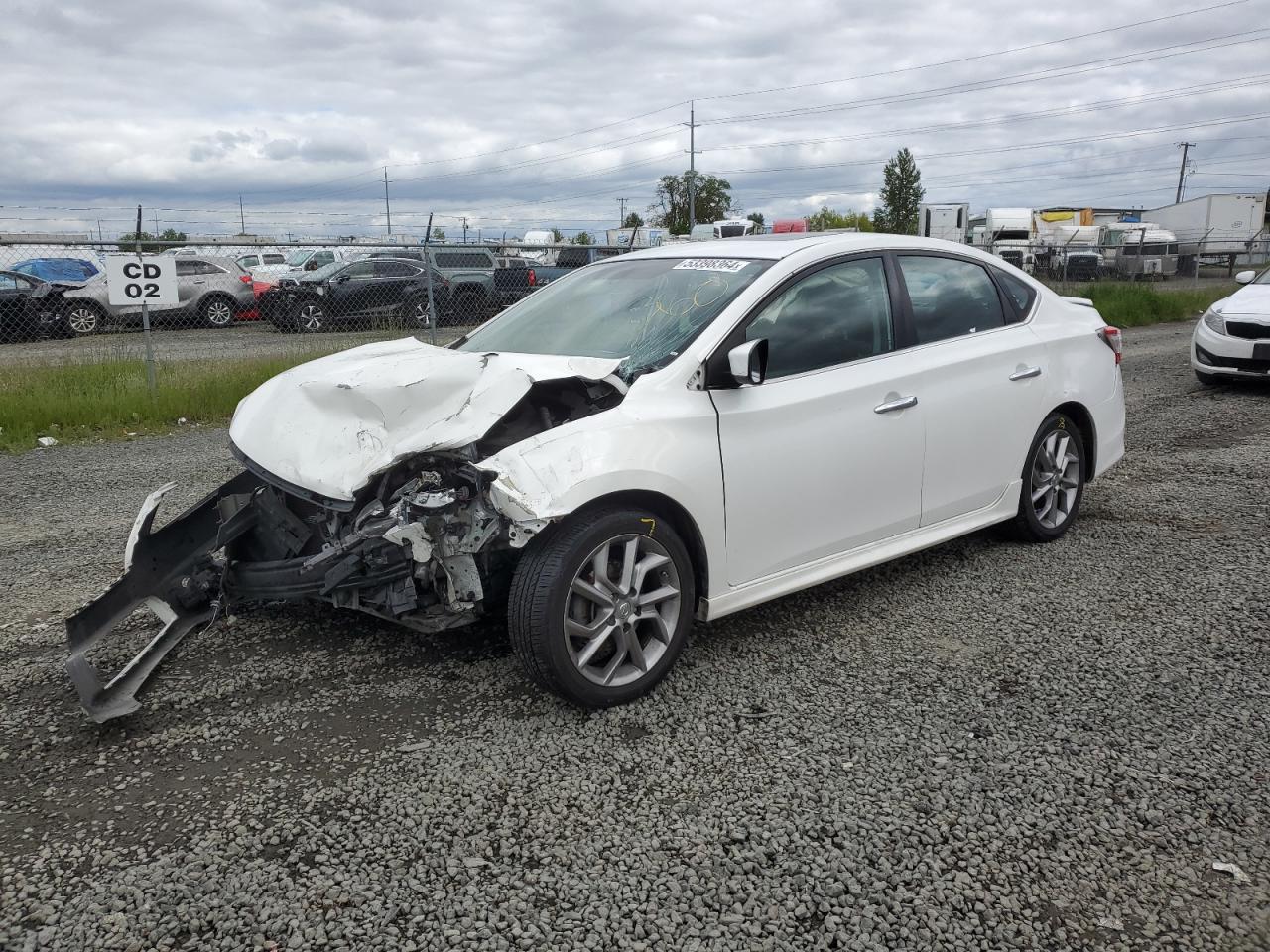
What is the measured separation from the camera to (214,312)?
1984cm

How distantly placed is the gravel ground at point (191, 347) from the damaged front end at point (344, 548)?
25.6 ft

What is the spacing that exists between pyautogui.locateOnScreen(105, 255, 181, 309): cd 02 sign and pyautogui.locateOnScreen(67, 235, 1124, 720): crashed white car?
5.62 m

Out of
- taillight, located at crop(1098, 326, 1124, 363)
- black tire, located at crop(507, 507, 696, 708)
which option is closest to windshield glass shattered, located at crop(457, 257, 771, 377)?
black tire, located at crop(507, 507, 696, 708)

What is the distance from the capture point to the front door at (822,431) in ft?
12.3

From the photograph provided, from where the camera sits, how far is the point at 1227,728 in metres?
3.32

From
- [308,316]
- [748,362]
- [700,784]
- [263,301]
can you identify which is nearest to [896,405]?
[748,362]

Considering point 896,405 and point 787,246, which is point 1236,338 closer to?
point 896,405

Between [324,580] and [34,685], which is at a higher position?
[324,580]

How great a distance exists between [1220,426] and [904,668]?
20.7ft

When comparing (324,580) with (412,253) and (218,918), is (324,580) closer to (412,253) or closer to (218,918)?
(218,918)

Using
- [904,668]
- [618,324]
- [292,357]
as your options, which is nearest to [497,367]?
[618,324]

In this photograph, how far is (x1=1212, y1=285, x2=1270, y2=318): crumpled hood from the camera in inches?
388

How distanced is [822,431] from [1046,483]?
6.29 feet

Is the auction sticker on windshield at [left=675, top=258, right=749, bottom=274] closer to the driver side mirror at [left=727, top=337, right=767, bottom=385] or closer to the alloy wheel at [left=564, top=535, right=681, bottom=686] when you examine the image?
the driver side mirror at [left=727, top=337, right=767, bottom=385]
